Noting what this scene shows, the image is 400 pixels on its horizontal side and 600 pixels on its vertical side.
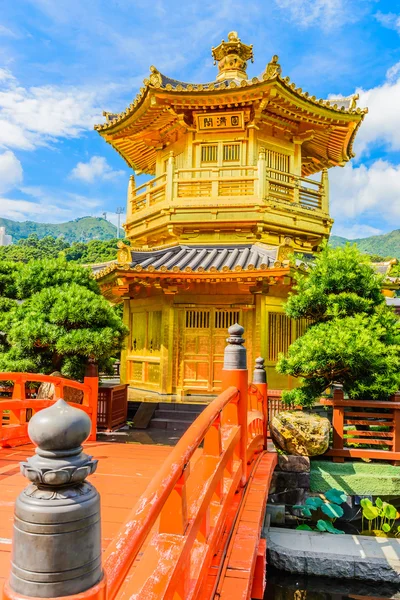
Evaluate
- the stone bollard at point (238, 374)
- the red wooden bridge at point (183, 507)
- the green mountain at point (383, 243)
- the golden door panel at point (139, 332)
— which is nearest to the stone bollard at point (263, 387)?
the red wooden bridge at point (183, 507)

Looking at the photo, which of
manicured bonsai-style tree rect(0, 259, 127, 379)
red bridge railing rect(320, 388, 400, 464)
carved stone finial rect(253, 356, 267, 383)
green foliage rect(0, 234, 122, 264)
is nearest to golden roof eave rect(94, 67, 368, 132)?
manicured bonsai-style tree rect(0, 259, 127, 379)

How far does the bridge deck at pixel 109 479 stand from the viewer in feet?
11.3

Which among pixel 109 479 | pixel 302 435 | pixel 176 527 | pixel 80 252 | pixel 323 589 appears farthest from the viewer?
pixel 80 252

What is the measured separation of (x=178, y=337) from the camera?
1141 centimetres

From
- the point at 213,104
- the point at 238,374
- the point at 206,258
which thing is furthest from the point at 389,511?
the point at 213,104

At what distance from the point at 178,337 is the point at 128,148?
776cm

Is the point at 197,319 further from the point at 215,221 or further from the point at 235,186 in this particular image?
the point at 235,186

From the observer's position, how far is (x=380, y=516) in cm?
665

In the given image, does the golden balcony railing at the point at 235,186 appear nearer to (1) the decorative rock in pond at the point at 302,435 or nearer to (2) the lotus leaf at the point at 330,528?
(1) the decorative rock in pond at the point at 302,435

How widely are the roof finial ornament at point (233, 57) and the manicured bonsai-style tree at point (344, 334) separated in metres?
9.95

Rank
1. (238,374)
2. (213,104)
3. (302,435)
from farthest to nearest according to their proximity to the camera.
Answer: (213,104) < (302,435) < (238,374)

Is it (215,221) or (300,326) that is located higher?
(215,221)

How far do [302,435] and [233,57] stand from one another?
1352 centimetres

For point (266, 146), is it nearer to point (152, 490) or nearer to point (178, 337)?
point (178, 337)
